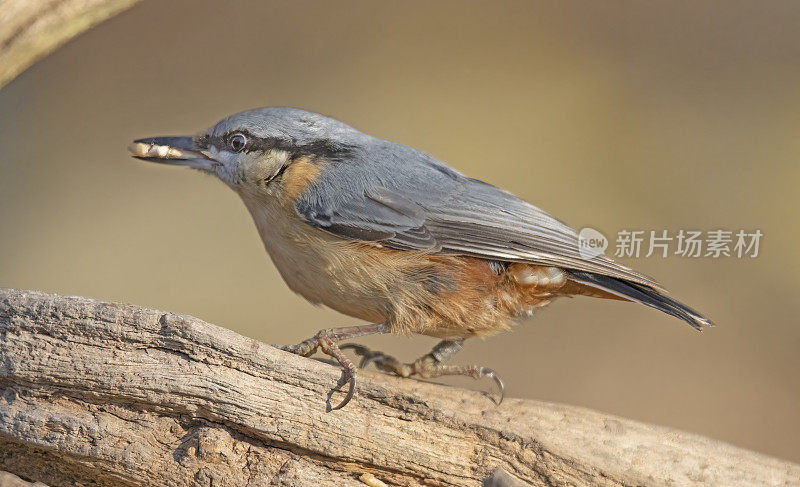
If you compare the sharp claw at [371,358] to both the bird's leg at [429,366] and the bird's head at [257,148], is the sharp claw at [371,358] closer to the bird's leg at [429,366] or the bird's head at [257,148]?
the bird's leg at [429,366]

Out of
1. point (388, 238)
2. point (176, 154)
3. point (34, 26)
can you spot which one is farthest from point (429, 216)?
point (34, 26)

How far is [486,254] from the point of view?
2688 mm

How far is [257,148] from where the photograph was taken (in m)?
2.82

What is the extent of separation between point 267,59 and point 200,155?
258cm

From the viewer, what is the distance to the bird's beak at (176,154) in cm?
287

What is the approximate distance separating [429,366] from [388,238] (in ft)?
2.08

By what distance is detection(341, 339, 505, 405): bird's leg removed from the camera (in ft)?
9.77

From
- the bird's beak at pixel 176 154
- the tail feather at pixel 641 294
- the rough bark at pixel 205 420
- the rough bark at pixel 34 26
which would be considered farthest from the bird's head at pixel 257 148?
the tail feather at pixel 641 294

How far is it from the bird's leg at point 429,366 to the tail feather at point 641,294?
54 cm

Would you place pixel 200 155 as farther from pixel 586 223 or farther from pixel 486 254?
pixel 586 223

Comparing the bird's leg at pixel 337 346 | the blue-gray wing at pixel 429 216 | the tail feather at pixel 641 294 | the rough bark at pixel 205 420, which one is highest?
the blue-gray wing at pixel 429 216

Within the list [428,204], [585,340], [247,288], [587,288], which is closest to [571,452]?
[587,288]

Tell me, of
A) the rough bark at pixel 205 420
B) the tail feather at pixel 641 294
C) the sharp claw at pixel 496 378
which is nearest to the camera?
the rough bark at pixel 205 420

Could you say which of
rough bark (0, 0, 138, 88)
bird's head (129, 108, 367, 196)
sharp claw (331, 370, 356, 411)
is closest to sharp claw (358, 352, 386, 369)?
sharp claw (331, 370, 356, 411)
